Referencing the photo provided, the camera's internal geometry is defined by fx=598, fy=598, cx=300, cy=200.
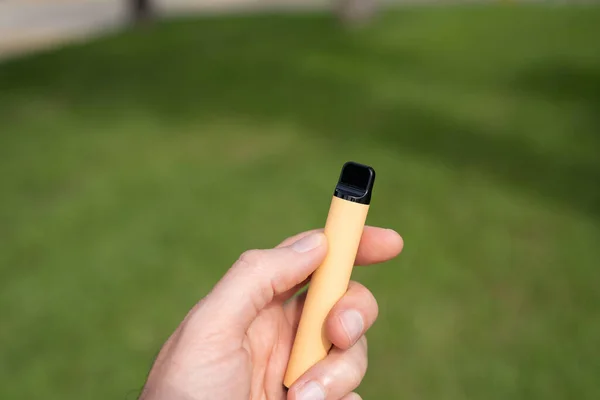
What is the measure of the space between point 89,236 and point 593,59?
5465 millimetres

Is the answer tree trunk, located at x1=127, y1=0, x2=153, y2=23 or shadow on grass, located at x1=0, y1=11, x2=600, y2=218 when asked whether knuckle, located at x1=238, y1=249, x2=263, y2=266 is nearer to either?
shadow on grass, located at x1=0, y1=11, x2=600, y2=218

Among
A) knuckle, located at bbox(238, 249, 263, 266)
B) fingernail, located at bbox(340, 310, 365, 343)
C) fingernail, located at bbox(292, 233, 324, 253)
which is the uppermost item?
fingernail, located at bbox(292, 233, 324, 253)

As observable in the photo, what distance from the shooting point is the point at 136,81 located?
633cm

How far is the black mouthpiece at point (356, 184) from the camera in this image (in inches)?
48.9

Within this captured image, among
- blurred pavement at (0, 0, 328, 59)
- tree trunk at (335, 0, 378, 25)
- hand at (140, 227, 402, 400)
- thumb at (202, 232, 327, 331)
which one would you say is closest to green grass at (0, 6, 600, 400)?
tree trunk at (335, 0, 378, 25)

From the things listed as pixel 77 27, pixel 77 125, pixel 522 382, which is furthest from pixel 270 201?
pixel 77 27

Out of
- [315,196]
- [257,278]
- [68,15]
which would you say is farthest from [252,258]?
[68,15]

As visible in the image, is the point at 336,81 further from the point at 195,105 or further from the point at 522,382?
the point at 522,382

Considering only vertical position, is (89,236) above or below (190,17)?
below

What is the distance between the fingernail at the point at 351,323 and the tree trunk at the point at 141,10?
8218 mm

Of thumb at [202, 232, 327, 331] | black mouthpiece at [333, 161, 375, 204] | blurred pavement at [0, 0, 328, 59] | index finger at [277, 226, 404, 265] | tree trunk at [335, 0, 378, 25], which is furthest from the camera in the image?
blurred pavement at [0, 0, 328, 59]

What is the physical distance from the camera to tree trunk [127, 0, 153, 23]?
28.6 feet

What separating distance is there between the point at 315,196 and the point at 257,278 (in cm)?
260

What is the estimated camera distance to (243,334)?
140 cm
